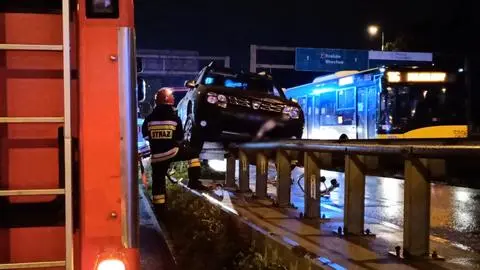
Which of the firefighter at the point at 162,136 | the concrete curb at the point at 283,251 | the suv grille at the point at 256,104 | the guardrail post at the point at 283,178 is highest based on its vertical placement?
the suv grille at the point at 256,104

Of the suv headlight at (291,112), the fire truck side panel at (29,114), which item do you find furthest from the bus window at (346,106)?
the fire truck side panel at (29,114)

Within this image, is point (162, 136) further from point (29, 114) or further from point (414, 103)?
point (414, 103)

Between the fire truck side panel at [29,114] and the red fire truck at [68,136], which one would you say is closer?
the red fire truck at [68,136]

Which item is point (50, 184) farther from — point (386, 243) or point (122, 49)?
point (386, 243)

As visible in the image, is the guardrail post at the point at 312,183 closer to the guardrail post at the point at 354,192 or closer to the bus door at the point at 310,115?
the guardrail post at the point at 354,192

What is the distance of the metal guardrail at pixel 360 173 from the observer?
220 inches

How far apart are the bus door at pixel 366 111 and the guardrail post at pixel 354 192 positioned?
1488cm

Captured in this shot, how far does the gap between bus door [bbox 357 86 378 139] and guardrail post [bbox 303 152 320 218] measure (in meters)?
13.8

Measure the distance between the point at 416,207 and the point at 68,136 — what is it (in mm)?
3633

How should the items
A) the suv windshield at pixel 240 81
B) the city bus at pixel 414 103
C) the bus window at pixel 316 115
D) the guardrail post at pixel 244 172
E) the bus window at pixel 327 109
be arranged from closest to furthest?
the guardrail post at pixel 244 172, the suv windshield at pixel 240 81, the city bus at pixel 414 103, the bus window at pixel 327 109, the bus window at pixel 316 115

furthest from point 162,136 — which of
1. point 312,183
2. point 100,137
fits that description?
point 100,137

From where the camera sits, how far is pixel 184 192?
37.2 ft

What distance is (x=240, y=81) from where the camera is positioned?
1346cm

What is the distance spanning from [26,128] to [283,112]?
9.89 m
